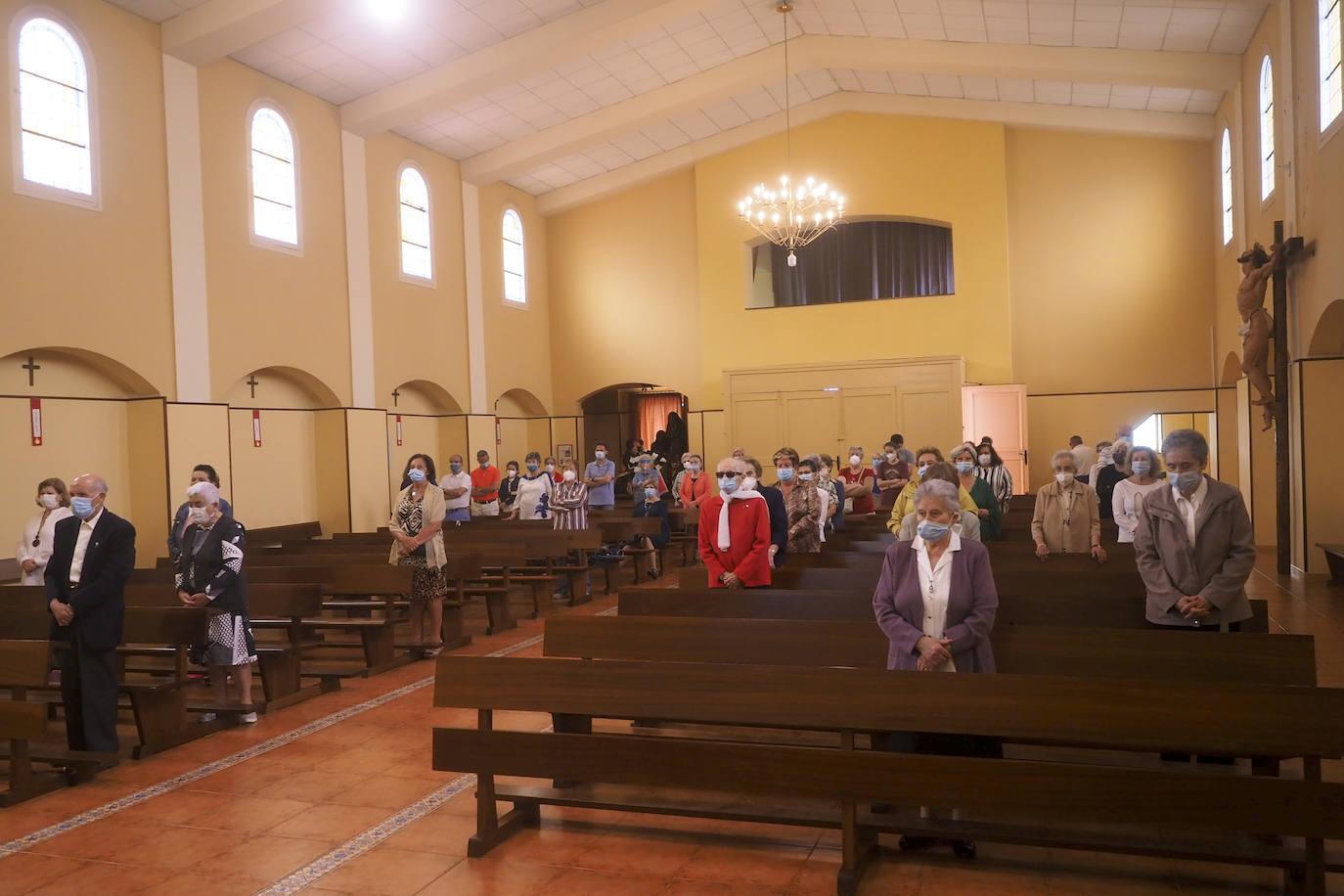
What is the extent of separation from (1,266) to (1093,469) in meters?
11.2

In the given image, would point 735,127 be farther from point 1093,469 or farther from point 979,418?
point 1093,469

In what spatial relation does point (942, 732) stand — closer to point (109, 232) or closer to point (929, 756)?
point (929, 756)

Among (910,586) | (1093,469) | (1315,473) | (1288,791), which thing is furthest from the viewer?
(1093,469)

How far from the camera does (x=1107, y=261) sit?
17.0 m

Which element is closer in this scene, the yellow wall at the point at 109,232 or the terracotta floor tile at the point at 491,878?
the terracotta floor tile at the point at 491,878

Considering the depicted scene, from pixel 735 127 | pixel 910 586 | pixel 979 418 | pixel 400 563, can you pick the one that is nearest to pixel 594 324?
pixel 735 127

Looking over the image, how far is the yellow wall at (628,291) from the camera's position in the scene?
19.1 metres

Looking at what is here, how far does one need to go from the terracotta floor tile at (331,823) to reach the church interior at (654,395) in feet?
0.12

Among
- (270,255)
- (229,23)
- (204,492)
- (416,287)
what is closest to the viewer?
(204,492)

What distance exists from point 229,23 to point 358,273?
13.2ft

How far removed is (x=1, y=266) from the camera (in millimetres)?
9844

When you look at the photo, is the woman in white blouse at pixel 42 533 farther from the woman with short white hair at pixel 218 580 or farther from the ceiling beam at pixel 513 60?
the ceiling beam at pixel 513 60

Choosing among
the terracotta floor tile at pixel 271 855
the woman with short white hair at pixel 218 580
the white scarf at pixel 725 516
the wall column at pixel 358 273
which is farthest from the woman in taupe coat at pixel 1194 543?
the wall column at pixel 358 273

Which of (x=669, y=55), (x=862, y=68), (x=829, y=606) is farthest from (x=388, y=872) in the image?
(x=862, y=68)
